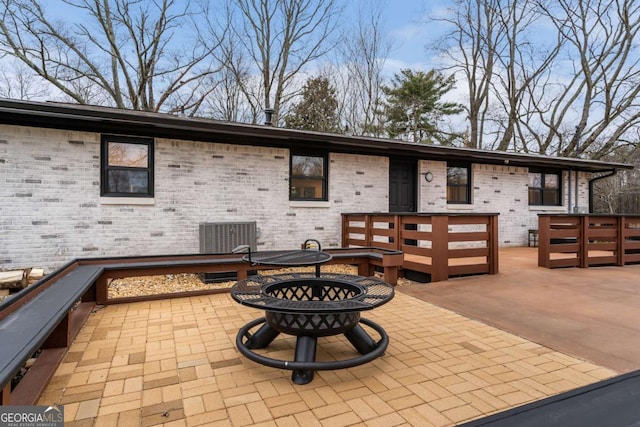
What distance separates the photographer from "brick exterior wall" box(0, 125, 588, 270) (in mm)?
5324

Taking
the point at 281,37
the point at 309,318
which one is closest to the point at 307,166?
the point at 309,318

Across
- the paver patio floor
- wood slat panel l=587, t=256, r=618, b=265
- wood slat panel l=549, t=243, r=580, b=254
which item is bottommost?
the paver patio floor

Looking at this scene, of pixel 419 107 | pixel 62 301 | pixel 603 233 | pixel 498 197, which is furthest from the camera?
pixel 419 107

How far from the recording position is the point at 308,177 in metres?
7.39

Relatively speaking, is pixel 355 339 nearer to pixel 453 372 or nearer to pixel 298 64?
pixel 453 372

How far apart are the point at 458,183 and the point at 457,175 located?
213 millimetres

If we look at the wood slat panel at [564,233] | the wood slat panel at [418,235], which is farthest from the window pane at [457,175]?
the wood slat panel at [418,235]

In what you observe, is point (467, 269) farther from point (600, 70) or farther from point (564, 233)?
point (600, 70)

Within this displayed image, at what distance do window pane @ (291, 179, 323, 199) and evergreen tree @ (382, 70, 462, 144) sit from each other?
11.1 m

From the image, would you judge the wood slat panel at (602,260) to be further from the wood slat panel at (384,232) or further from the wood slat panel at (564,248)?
the wood slat panel at (384,232)

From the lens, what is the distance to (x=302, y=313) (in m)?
1.99

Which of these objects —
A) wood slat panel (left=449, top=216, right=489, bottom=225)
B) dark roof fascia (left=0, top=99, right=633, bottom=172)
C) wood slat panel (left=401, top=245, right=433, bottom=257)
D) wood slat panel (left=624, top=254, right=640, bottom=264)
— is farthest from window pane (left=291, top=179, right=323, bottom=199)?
wood slat panel (left=624, top=254, right=640, bottom=264)

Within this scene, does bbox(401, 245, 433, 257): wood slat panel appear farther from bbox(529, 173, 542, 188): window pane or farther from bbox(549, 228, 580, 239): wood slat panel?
bbox(529, 173, 542, 188): window pane

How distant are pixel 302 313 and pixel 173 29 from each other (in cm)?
1589
